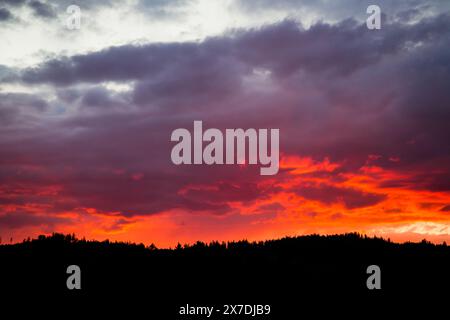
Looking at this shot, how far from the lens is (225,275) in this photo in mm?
25703

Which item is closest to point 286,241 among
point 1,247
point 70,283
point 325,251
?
point 325,251

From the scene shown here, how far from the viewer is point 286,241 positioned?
99.2 ft

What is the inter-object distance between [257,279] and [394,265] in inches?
315

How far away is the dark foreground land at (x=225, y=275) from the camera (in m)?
23.6

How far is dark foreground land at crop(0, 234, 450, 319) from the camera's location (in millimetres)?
23562
